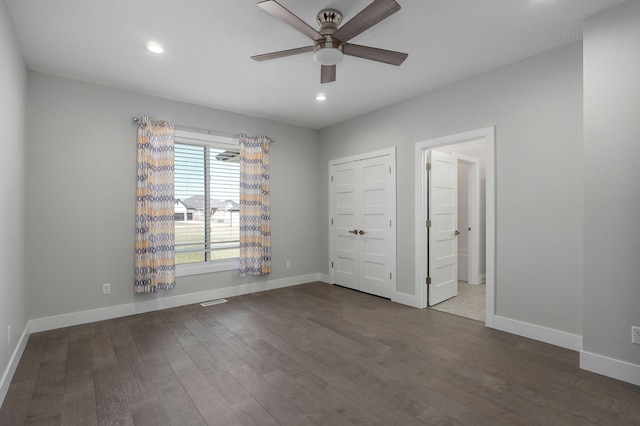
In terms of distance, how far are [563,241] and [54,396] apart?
14.7 ft

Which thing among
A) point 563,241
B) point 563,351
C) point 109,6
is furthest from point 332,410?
point 109,6

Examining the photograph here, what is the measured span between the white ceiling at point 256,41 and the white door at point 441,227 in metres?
1.17

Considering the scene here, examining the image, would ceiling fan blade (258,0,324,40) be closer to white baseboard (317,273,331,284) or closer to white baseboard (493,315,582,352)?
white baseboard (493,315,582,352)

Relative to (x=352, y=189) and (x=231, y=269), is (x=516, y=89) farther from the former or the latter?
(x=231, y=269)

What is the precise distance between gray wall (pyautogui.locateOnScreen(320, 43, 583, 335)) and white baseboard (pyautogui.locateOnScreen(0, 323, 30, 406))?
4.43m

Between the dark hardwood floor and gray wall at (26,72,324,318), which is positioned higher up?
gray wall at (26,72,324,318)

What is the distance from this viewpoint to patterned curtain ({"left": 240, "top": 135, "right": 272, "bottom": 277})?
15.9 ft

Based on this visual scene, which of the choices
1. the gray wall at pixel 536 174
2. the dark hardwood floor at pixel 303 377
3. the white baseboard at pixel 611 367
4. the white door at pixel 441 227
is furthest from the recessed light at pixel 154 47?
the white baseboard at pixel 611 367

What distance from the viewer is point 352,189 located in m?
5.18

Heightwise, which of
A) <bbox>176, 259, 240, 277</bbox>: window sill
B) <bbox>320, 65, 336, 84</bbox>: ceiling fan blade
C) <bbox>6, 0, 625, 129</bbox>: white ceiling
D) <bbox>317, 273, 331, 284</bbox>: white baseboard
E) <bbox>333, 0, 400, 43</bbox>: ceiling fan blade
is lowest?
<bbox>317, 273, 331, 284</bbox>: white baseboard

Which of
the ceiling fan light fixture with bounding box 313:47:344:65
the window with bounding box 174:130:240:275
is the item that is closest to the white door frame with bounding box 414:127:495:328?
the ceiling fan light fixture with bounding box 313:47:344:65

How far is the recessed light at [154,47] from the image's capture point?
2.81 metres

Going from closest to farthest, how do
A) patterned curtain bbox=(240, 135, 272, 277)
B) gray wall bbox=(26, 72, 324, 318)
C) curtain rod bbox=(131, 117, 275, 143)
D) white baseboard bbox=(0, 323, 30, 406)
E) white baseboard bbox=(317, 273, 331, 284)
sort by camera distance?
white baseboard bbox=(0, 323, 30, 406)
gray wall bbox=(26, 72, 324, 318)
curtain rod bbox=(131, 117, 275, 143)
patterned curtain bbox=(240, 135, 272, 277)
white baseboard bbox=(317, 273, 331, 284)

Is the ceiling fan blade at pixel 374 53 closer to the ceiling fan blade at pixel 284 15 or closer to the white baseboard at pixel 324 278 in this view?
the ceiling fan blade at pixel 284 15
